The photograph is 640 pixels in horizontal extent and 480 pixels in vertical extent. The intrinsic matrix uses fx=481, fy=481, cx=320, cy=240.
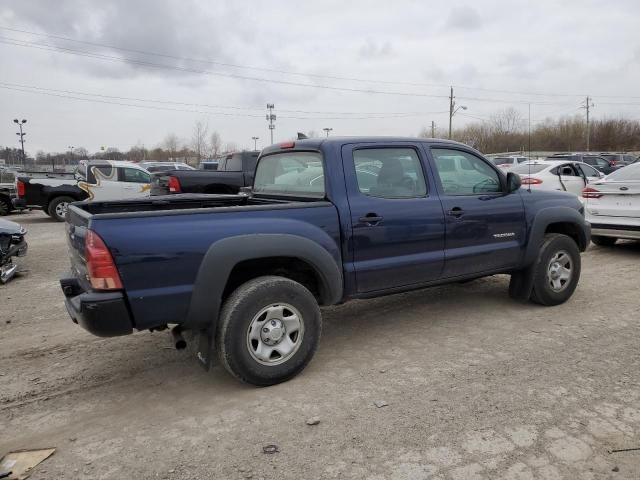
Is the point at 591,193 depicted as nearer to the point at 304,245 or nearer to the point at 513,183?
the point at 513,183

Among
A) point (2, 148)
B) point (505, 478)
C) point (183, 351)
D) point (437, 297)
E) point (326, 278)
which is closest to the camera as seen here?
point (505, 478)

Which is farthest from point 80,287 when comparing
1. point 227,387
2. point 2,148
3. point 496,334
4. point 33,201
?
point 2,148

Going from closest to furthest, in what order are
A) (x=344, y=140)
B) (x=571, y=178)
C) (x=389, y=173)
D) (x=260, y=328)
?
1. (x=260, y=328)
2. (x=344, y=140)
3. (x=389, y=173)
4. (x=571, y=178)

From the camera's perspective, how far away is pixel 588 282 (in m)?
6.33

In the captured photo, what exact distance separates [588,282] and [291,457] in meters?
5.22

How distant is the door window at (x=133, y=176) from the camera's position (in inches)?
556

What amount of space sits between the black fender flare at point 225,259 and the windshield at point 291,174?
0.66 m

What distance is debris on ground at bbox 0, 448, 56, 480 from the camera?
2.57 meters

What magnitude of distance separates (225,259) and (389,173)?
1720mm

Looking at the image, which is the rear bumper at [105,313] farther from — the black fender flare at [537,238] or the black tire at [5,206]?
the black tire at [5,206]

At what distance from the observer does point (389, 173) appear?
4.19 metres

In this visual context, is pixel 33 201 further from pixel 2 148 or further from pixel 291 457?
pixel 2 148

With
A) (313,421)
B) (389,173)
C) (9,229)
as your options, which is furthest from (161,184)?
(313,421)

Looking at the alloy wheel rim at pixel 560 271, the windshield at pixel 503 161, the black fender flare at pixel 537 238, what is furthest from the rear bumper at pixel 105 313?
the windshield at pixel 503 161
